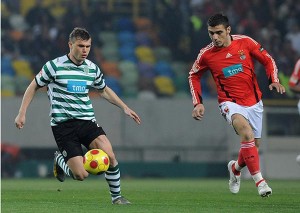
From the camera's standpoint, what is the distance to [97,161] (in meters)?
9.96

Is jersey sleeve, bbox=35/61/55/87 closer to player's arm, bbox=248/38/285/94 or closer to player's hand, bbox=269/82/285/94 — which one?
player's hand, bbox=269/82/285/94

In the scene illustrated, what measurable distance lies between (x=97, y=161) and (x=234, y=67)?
2.51 m

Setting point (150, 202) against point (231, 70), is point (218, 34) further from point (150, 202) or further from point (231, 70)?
point (150, 202)

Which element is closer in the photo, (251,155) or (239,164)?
(251,155)

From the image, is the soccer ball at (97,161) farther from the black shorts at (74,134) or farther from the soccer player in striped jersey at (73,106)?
the black shorts at (74,134)

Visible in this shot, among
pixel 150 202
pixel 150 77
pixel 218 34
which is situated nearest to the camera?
pixel 150 202

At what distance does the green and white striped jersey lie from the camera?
33.8ft

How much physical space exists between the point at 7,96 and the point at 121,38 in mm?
3661

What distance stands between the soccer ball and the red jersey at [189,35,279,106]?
6.32ft

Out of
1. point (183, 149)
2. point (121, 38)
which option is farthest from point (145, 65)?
point (183, 149)

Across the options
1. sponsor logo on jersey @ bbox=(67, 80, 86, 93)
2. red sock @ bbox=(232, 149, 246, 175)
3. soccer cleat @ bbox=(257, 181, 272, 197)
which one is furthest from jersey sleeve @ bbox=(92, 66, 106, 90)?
red sock @ bbox=(232, 149, 246, 175)

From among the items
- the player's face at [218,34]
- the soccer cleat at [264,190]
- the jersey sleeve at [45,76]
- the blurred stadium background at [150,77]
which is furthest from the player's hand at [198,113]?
the blurred stadium background at [150,77]

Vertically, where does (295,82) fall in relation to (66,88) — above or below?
below

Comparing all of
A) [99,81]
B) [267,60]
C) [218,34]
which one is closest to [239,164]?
[267,60]
